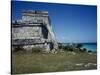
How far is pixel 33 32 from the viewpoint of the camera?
2.36 metres

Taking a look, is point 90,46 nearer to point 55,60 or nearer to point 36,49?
point 55,60

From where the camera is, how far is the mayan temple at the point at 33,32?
231 centimetres

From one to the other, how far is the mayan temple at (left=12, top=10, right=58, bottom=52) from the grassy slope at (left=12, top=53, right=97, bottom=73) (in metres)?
0.12

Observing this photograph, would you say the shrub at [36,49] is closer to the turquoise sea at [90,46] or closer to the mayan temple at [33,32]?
the mayan temple at [33,32]

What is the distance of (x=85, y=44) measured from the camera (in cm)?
252

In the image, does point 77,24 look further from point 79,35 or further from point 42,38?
point 42,38

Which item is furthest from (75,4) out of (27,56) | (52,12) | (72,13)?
(27,56)

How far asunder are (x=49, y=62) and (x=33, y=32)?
44 cm

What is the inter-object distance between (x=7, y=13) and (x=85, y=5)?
3.47 ft

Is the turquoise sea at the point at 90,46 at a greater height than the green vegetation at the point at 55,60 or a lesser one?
greater

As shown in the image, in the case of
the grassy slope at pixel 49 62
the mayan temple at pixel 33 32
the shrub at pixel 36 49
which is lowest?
the grassy slope at pixel 49 62

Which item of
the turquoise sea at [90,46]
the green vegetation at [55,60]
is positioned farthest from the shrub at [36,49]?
the turquoise sea at [90,46]

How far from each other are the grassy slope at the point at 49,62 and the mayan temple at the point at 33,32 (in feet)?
0.38

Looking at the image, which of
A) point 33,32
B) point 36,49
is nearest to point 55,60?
point 36,49
